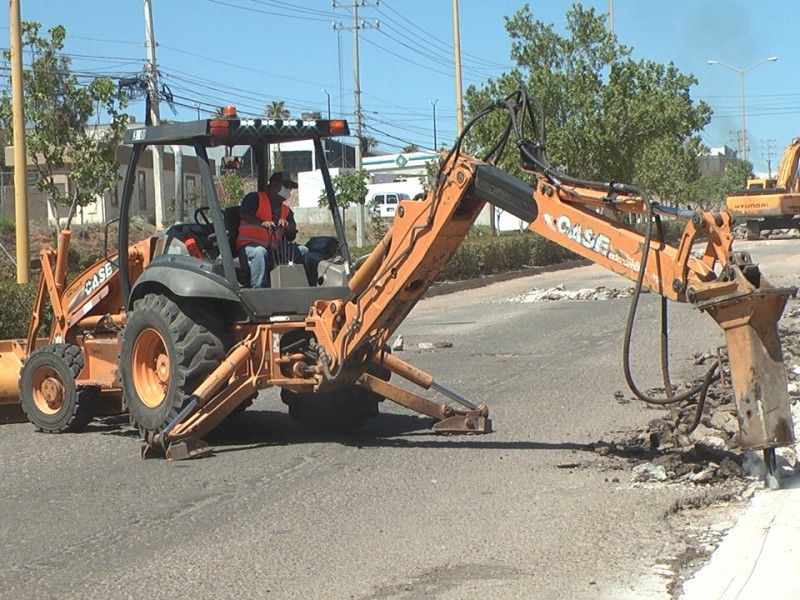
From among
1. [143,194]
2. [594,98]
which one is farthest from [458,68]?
[143,194]

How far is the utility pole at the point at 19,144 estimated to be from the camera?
18.7m

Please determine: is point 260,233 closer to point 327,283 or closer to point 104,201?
point 327,283

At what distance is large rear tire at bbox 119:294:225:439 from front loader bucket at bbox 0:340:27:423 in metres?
1.77

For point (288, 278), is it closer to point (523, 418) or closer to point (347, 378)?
point (347, 378)

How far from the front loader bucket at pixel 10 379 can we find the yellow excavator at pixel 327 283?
69cm

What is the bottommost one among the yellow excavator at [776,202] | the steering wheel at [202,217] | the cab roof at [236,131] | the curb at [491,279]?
the curb at [491,279]

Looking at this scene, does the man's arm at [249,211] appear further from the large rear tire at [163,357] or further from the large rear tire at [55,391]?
the large rear tire at [55,391]

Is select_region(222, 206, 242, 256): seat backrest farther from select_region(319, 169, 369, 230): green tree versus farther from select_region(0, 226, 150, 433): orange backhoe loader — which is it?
select_region(319, 169, 369, 230): green tree

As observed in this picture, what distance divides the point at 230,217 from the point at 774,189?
41070 mm

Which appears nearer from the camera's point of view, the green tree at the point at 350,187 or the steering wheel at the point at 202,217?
the steering wheel at the point at 202,217

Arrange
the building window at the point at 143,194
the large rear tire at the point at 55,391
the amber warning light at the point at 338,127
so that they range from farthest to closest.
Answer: the building window at the point at 143,194 → the large rear tire at the point at 55,391 → the amber warning light at the point at 338,127

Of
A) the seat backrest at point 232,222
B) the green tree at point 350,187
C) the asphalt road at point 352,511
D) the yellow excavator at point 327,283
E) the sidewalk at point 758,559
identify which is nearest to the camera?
the sidewalk at point 758,559

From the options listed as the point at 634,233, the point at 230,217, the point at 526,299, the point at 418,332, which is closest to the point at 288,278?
the point at 230,217

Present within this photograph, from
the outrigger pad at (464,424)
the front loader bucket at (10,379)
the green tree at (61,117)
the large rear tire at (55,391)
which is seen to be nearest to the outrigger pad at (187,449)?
the large rear tire at (55,391)
